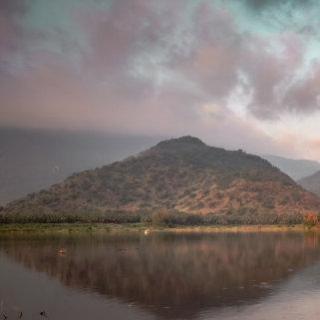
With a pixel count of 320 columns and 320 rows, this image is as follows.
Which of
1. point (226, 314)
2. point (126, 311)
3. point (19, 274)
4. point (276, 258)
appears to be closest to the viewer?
point (226, 314)

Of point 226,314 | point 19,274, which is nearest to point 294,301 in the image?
point 226,314

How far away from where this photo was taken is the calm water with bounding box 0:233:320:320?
233 ft

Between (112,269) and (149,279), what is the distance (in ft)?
54.9

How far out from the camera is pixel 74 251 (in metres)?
156

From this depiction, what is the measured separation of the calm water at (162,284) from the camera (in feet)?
233

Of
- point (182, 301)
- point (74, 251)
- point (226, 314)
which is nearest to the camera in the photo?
point (226, 314)

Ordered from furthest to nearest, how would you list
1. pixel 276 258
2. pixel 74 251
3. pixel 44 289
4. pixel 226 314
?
pixel 74 251 → pixel 276 258 → pixel 44 289 → pixel 226 314

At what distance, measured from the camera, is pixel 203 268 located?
117438mm

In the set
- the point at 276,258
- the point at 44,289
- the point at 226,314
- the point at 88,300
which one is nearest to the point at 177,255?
the point at 276,258

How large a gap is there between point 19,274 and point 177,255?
45.2 metres

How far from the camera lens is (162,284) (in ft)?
310

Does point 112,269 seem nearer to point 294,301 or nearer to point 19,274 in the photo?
point 19,274

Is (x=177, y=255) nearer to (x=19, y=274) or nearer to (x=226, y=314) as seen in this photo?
(x=19, y=274)

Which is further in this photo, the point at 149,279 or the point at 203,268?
the point at 203,268
